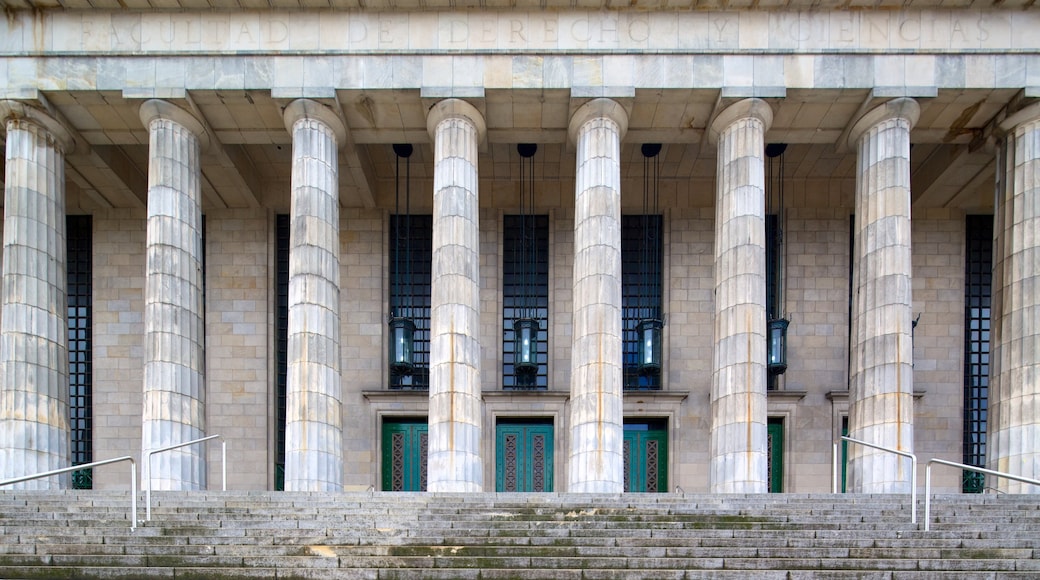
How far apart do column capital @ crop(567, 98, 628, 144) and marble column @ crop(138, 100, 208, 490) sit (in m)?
7.89

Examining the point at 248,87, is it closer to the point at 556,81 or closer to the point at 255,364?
the point at 556,81

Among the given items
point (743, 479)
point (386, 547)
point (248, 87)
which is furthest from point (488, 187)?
point (386, 547)

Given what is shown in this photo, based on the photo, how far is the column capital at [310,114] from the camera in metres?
19.0

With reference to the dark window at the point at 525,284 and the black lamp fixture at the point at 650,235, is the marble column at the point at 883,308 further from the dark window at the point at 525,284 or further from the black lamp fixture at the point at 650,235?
the dark window at the point at 525,284

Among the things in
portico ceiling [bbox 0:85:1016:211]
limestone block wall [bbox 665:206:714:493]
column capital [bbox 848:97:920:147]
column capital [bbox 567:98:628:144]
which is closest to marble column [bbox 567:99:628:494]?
column capital [bbox 567:98:628:144]

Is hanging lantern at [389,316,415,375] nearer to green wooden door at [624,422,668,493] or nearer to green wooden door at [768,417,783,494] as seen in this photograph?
green wooden door at [624,422,668,493]

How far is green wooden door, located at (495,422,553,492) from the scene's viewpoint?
23328 millimetres

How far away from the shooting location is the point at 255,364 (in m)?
23.8

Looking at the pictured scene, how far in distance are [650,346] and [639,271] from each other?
2608mm

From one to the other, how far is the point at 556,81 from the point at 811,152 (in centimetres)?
762

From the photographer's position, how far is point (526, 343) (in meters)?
22.4

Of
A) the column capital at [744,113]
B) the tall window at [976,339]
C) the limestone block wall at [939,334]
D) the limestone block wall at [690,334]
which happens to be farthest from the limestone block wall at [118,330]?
the tall window at [976,339]

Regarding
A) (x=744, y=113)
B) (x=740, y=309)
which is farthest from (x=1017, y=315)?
(x=744, y=113)

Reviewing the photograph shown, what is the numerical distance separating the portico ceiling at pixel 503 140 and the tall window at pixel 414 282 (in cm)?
76
